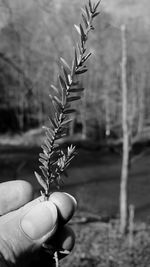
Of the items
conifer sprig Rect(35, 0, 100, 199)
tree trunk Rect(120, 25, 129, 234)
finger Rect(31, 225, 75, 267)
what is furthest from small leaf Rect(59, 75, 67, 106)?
tree trunk Rect(120, 25, 129, 234)

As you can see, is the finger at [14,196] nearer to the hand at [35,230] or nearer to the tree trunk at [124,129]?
the hand at [35,230]

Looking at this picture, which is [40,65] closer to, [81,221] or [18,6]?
[18,6]

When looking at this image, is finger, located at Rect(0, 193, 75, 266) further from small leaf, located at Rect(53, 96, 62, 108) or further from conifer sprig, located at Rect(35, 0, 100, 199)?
small leaf, located at Rect(53, 96, 62, 108)

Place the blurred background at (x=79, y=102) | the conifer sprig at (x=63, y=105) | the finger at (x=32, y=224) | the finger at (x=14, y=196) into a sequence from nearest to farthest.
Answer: the conifer sprig at (x=63, y=105) → the finger at (x=32, y=224) → the finger at (x=14, y=196) → the blurred background at (x=79, y=102)

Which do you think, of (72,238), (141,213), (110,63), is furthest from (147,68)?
(72,238)

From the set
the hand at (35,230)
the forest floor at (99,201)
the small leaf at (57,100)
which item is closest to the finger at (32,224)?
the hand at (35,230)

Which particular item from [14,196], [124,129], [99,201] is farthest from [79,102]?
[14,196]
